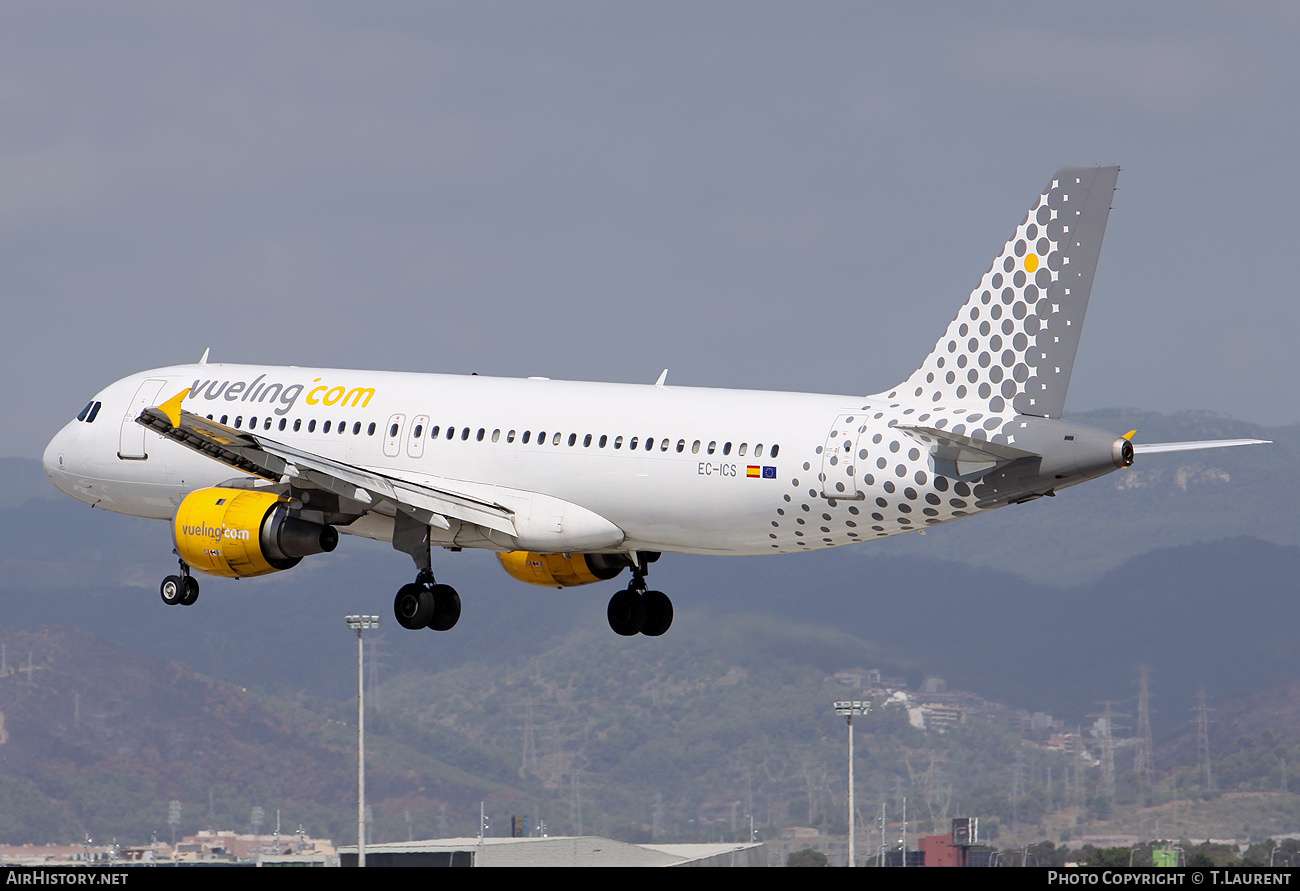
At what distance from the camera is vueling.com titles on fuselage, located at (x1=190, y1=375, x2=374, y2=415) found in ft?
152

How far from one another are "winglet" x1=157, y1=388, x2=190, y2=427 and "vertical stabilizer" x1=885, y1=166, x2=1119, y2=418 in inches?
625

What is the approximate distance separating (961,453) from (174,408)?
55.5 feet

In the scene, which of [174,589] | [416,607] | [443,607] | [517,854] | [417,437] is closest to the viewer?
[416,607]

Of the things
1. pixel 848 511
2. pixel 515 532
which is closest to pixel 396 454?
pixel 515 532

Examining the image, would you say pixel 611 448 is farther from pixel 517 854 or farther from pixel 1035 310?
pixel 517 854

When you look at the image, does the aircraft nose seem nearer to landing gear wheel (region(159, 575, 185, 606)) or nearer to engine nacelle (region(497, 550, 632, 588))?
landing gear wheel (region(159, 575, 185, 606))

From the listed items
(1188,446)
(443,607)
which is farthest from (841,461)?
(443,607)

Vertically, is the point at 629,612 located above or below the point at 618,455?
below

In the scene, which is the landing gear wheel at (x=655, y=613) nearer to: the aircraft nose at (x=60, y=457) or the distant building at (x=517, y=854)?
the aircraft nose at (x=60, y=457)

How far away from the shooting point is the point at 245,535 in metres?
43.0
